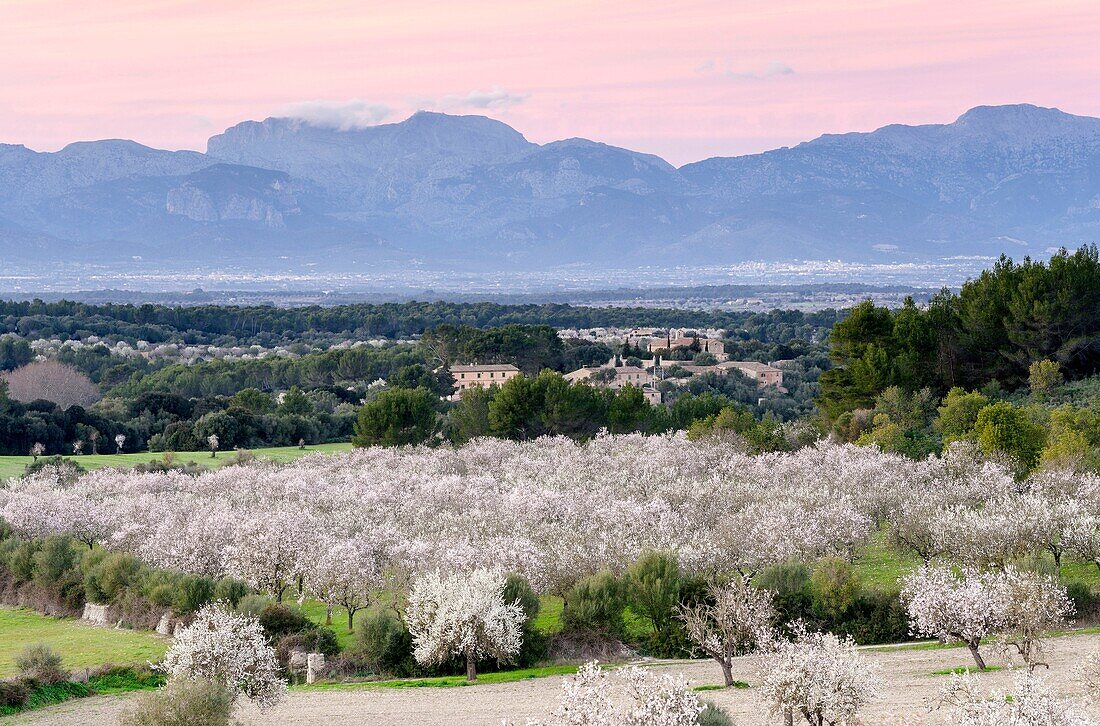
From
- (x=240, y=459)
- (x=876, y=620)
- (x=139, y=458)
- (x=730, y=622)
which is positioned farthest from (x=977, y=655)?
(x=139, y=458)

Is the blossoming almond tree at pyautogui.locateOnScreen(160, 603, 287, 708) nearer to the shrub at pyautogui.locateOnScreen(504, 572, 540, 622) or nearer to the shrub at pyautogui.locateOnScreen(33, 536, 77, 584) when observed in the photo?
the shrub at pyautogui.locateOnScreen(504, 572, 540, 622)

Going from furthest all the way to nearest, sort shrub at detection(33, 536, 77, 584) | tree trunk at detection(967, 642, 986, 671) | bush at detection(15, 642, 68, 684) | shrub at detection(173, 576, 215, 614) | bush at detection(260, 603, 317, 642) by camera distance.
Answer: shrub at detection(33, 536, 77, 584) < shrub at detection(173, 576, 215, 614) < bush at detection(260, 603, 317, 642) < bush at detection(15, 642, 68, 684) < tree trunk at detection(967, 642, 986, 671)

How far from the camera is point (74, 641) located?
29281 millimetres

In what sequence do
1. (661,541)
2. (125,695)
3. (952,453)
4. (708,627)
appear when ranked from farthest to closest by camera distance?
1. (952,453)
2. (661,541)
3. (708,627)
4. (125,695)

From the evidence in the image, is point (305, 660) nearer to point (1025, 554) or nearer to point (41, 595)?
point (41, 595)

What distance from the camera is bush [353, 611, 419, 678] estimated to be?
26.7 meters

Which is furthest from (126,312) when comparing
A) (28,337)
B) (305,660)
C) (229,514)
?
(305,660)

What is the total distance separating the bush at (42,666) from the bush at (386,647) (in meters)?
5.78

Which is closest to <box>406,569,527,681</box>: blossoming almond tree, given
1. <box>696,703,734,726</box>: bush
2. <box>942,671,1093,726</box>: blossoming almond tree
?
<box>696,703,734,726</box>: bush

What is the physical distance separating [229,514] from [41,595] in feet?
17.4

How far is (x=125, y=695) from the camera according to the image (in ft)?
81.1

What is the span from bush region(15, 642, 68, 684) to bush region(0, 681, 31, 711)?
1.59 feet

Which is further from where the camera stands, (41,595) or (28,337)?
(28,337)

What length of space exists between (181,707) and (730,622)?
427 inches
